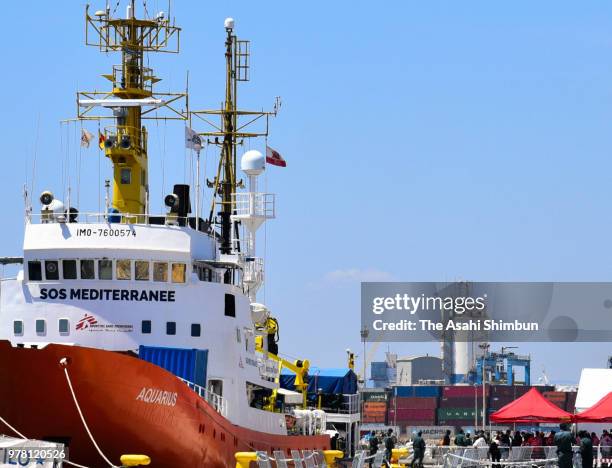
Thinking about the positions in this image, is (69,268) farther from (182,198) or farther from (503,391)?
(503,391)

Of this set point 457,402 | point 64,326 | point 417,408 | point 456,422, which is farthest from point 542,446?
point 417,408

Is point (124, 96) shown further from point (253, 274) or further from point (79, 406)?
point (79, 406)

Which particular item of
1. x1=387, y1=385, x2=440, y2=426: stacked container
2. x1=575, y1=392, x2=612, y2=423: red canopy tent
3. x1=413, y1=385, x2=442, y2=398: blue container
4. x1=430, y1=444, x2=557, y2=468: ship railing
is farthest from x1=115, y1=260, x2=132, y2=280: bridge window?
x1=413, y1=385, x2=442, y2=398: blue container

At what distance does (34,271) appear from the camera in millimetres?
33781

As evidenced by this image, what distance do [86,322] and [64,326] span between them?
54 centimetres

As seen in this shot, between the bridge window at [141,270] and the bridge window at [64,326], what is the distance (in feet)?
6.63

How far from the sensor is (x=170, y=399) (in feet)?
96.8

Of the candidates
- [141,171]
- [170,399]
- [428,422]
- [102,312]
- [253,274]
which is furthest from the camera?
[428,422]

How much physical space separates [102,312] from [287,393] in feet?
53.1

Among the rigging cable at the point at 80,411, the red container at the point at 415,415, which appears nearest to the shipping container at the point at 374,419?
the red container at the point at 415,415

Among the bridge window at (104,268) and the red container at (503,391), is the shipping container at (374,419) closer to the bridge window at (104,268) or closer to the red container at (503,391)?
the red container at (503,391)

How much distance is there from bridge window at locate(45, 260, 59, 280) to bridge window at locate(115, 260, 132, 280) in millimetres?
1478

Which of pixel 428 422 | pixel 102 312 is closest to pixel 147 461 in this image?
pixel 102 312

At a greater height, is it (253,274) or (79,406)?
(253,274)
